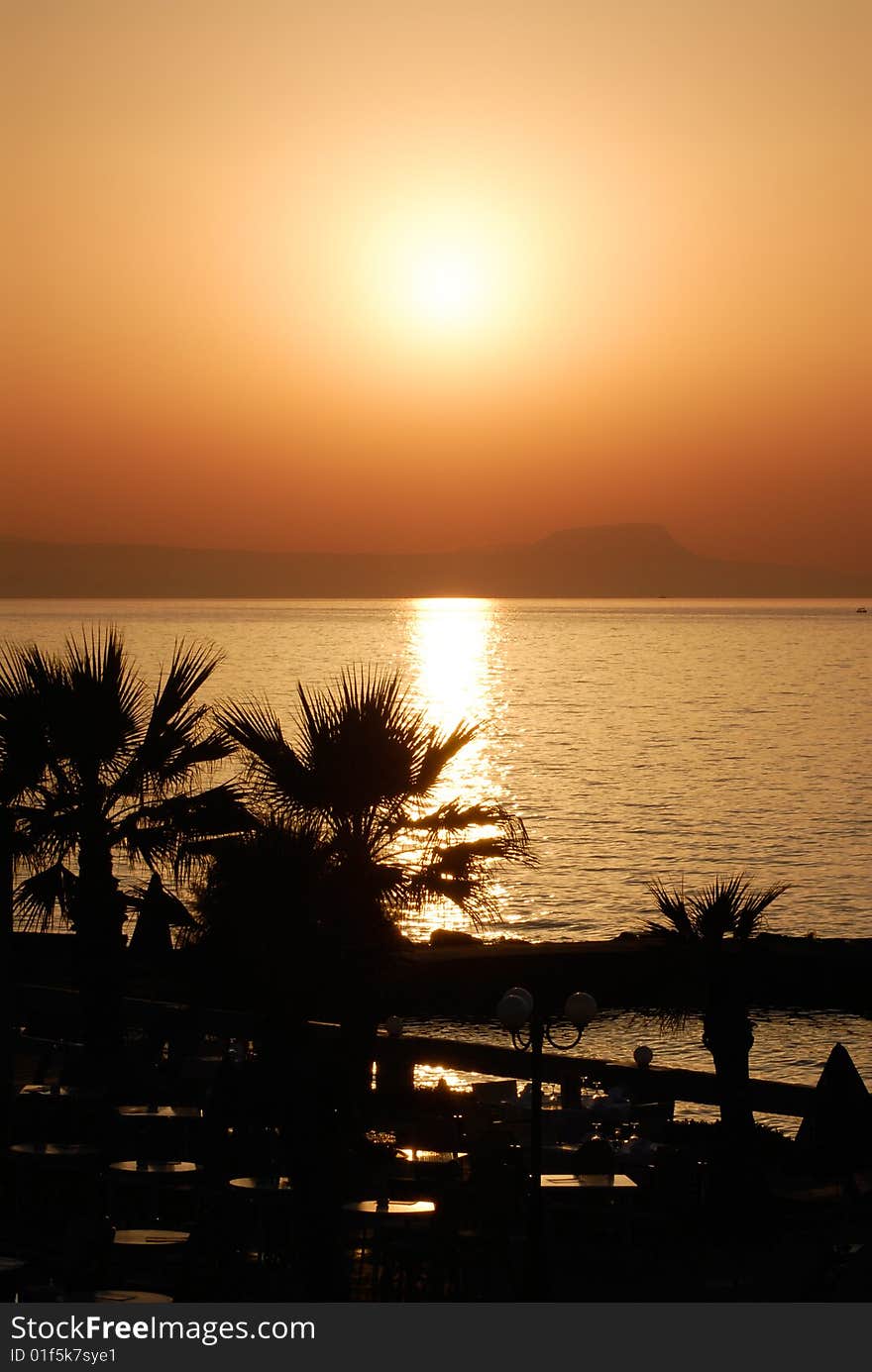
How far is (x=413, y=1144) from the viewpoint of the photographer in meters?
17.8

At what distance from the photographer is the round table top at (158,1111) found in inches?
683

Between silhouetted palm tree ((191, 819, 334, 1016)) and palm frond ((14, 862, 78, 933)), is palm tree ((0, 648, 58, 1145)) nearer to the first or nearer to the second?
palm frond ((14, 862, 78, 933))

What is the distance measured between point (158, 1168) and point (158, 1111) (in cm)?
246

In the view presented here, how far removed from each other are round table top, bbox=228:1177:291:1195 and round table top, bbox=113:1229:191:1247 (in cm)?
105

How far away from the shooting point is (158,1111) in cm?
1755

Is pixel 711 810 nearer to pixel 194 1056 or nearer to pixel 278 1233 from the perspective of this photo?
pixel 194 1056

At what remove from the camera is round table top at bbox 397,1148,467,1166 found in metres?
15.6

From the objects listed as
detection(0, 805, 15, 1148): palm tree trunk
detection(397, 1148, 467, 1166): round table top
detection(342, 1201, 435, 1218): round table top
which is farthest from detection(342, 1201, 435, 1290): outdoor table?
detection(0, 805, 15, 1148): palm tree trunk

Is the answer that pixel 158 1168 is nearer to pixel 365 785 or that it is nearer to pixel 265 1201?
pixel 265 1201

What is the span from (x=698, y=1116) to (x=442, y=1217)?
1738cm

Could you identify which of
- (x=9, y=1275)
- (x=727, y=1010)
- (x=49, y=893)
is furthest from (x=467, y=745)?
(x=9, y=1275)

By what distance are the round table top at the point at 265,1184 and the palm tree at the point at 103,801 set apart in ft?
15.8

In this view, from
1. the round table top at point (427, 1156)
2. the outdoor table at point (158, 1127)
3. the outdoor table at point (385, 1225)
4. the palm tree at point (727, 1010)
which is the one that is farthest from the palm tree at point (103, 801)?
the palm tree at point (727, 1010)
